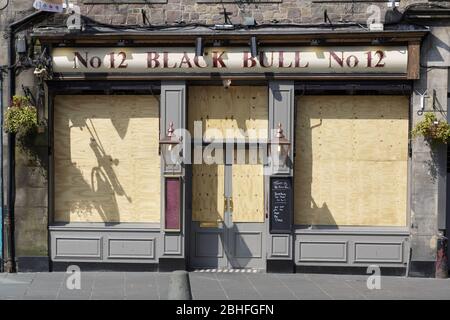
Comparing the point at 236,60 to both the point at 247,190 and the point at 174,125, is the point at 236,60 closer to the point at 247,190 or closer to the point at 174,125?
the point at 174,125

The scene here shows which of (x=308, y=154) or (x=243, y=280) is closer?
(x=243, y=280)

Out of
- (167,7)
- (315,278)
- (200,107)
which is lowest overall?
(315,278)

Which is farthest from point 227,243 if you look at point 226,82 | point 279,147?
point 226,82

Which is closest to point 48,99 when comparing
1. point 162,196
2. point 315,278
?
point 162,196

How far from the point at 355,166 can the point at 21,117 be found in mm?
6051

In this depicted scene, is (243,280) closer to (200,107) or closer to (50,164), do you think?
(200,107)

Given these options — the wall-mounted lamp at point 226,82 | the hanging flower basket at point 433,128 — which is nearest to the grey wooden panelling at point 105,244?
the wall-mounted lamp at point 226,82

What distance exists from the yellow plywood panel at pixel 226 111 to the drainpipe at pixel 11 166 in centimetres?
321

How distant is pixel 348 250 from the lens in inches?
471

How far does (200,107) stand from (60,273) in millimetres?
3923

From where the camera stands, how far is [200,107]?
12.2 meters

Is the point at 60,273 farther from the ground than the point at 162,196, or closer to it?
closer to it

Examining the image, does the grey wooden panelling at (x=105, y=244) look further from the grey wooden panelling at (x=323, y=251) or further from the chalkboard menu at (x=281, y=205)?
the grey wooden panelling at (x=323, y=251)

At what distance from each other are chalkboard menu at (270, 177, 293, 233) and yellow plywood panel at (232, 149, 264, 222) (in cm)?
38
